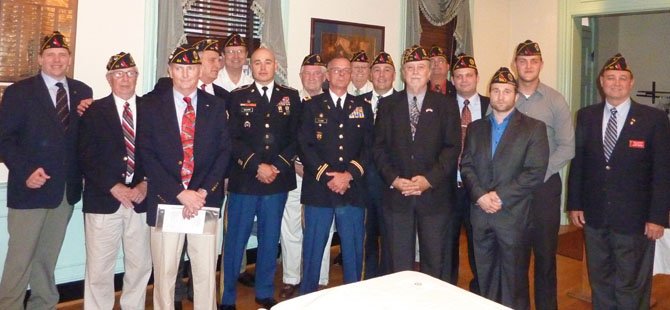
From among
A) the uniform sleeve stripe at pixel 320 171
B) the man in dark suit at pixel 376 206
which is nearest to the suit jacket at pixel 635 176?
the man in dark suit at pixel 376 206

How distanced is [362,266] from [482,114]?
131 centimetres

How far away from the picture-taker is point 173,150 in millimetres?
2873

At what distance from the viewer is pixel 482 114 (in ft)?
12.3

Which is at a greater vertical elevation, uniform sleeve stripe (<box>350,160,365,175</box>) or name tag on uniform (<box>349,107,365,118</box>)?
name tag on uniform (<box>349,107,365,118</box>)

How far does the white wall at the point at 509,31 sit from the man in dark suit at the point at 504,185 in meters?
3.54

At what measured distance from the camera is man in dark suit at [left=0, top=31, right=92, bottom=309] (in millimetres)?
3018

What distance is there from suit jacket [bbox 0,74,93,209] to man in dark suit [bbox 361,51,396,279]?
5.95ft

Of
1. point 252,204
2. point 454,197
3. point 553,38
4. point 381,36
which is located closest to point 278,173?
point 252,204

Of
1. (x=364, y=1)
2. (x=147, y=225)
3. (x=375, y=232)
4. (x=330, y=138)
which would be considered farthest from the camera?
(x=364, y=1)

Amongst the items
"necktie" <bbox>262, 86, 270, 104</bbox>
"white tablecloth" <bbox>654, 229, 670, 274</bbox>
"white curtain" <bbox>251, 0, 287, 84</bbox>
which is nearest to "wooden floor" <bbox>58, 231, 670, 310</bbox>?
"white tablecloth" <bbox>654, 229, 670, 274</bbox>

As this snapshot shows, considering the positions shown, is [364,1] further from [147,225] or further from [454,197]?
[147,225]

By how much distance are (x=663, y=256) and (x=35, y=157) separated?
3.94 meters

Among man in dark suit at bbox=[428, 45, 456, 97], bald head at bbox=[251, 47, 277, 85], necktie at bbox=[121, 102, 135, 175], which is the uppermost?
man in dark suit at bbox=[428, 45, 456, 97]

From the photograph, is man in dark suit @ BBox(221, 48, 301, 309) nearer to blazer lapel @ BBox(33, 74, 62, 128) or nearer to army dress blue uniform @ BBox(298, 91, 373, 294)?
army dress blue uniform @ BBox(298, 91, 373, 294)
